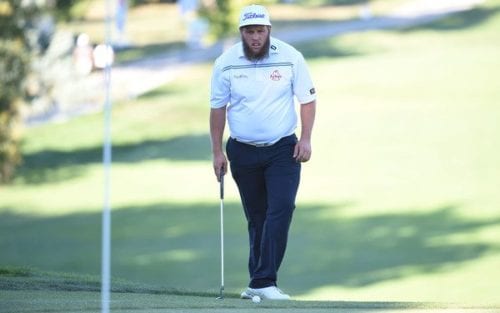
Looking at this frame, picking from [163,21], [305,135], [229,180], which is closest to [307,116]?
[305,135]

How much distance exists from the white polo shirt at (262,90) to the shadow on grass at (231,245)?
9551 millimetres

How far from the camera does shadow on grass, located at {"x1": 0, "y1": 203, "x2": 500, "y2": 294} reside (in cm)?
2230

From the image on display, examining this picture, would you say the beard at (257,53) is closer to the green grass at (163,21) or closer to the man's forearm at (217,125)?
the man's forearm at (217,125)

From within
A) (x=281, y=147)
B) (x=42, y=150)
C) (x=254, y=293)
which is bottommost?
(x=42, y=150)

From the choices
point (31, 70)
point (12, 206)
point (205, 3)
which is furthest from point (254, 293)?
point (205, 3)

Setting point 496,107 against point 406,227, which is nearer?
point 406,227

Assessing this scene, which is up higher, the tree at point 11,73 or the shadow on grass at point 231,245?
the tree at point 11,73

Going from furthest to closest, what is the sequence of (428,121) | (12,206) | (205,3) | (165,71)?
(205,3), (165,71), (428,121), (12,206)

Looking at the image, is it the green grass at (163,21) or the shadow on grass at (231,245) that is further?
the green grass at (163,21)

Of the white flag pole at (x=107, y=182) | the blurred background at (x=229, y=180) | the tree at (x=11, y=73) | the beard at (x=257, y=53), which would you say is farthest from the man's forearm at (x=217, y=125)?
Result: the tree at (x=11, y=73)

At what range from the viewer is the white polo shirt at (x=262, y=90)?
34.9 feet

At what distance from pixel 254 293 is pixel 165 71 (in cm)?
4591

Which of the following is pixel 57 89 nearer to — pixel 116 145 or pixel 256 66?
pixel 116 145

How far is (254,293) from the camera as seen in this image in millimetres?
10875
